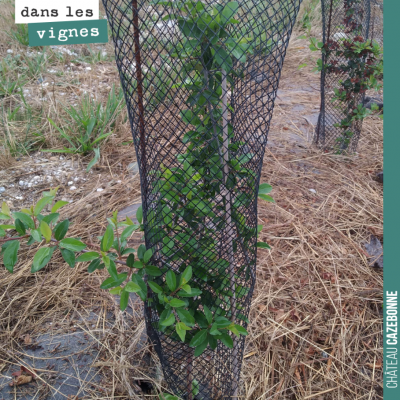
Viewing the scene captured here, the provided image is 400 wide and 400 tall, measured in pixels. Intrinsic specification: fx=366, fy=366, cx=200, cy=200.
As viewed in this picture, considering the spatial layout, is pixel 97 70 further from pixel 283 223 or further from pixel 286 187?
pixel 283 223

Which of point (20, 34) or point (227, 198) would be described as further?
point (20, 34)

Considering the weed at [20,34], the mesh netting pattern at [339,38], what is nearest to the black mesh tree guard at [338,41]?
the mesh netting pattern at [339,38]

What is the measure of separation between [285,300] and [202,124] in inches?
49.7

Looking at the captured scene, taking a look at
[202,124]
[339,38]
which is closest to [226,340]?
[202,124]

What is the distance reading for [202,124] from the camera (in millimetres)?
921

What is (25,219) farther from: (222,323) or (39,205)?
(222,323)

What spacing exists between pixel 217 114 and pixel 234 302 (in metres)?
0.59

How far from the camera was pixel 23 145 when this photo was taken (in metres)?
2.92

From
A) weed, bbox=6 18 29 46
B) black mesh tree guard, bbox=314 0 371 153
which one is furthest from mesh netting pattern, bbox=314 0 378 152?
weed, bbox=6 18 29 46

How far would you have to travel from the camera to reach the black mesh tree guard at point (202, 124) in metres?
0.84

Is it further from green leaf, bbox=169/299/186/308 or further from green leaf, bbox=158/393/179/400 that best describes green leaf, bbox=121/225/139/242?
green leaf, bbox=158/393/179/400

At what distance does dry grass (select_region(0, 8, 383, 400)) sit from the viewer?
1.52 metres

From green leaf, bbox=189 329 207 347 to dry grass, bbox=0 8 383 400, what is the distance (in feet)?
1.62

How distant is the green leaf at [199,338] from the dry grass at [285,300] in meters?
0.49
